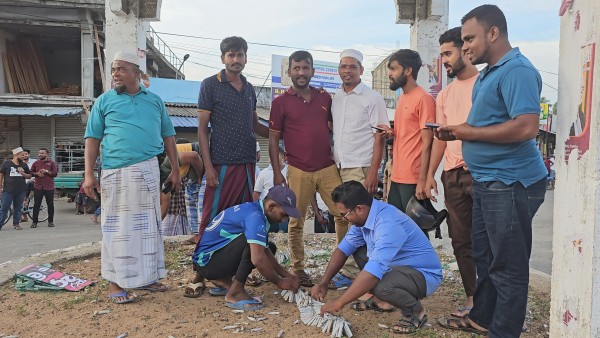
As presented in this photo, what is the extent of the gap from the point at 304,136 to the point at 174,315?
1.83m

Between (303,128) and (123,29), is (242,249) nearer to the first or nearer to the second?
(303,128)

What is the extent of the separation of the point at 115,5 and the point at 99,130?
244 centimetres

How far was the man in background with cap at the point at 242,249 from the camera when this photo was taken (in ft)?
12.1

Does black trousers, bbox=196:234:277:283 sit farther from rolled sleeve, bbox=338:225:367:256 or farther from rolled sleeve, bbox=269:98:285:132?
rolled sleeve, bbox=269:98:285:132

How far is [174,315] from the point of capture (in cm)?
369

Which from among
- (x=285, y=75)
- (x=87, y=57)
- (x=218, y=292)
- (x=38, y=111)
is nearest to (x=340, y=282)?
(x=218, y=292)

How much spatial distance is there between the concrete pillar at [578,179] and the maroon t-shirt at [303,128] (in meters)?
2.09

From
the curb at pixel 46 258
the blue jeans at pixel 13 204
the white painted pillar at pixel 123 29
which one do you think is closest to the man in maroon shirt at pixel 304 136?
the white painted pillar at pixel 123 29

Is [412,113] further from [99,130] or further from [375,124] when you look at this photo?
[99,130]

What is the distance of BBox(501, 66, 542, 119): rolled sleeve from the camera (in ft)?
8.31

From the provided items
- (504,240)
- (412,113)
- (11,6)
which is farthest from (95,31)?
(504,240)

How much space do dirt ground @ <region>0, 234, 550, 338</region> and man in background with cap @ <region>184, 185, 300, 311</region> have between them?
156mm

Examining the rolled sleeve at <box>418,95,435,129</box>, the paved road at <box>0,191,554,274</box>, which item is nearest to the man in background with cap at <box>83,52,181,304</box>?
the rolled sleeve at <box>418,95,435,129</box>

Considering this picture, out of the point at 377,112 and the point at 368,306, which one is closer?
the point at 368,306
